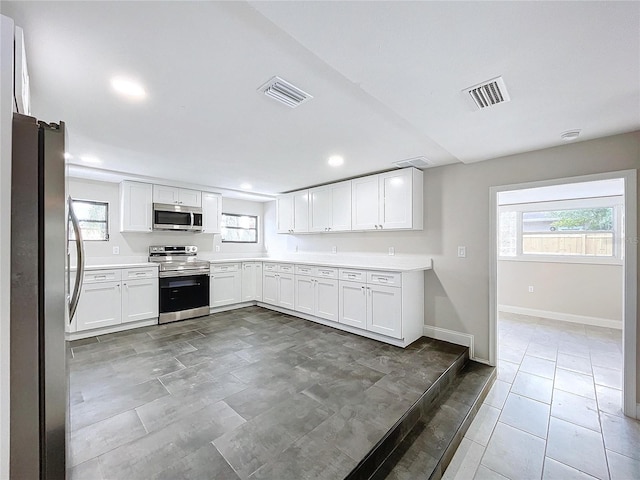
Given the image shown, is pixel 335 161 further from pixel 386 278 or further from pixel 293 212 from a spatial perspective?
pixel 293 212

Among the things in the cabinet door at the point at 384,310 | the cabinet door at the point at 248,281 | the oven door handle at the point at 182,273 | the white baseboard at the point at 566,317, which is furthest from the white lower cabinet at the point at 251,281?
the white baseboard at the point at 566,317

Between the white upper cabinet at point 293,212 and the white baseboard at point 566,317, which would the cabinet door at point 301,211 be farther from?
the white baseboard at point 566,317

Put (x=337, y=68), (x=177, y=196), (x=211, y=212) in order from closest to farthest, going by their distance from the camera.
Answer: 1. (x=337, y=68)
2. (x=177, y=196)
3. (x=211, y=212)

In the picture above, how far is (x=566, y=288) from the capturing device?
4.88 meters

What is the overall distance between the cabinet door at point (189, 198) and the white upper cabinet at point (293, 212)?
1486mm

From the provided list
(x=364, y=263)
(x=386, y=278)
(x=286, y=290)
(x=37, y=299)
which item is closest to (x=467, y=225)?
(x=386, y=278)

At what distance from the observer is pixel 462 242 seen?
3439mm

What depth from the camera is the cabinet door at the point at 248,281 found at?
209 inches

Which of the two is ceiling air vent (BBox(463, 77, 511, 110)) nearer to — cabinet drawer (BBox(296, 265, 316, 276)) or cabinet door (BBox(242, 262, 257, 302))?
cabinet drawer (BBox(296, 265, 316, 276))

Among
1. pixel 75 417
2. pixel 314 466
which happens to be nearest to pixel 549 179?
pixel 314 466

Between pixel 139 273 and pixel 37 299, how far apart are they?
361cm

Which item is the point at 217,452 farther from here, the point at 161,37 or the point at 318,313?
the point at 318,313

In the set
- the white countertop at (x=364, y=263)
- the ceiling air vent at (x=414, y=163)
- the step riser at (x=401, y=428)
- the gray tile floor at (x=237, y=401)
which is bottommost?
the step riser at (x=401, y=428)

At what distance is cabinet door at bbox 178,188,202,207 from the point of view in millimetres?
4844
